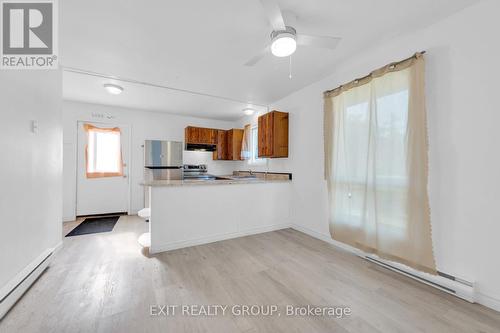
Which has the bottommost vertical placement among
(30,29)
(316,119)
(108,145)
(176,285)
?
(176,285)

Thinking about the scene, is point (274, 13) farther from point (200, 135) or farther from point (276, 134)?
point (200, 135)

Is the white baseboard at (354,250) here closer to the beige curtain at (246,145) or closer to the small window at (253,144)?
the small window at (253,144)

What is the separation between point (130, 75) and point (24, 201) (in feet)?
6.67

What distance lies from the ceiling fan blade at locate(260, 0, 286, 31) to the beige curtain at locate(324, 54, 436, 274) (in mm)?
1344

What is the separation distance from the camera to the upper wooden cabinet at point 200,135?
486 cm

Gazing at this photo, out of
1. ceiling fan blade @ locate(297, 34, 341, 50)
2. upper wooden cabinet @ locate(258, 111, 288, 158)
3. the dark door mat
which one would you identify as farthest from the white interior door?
ceiling fan blade @ locate(297, 34, 341, 50)

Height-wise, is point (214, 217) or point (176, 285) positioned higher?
point (214, 217)

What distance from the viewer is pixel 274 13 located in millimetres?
1395

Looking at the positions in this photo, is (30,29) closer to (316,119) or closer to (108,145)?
(108,145)

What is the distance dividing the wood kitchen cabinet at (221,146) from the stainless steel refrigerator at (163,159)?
0.99m

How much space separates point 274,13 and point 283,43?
0.86ft

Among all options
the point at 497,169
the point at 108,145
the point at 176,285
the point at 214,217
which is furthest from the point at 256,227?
the point at 108,145

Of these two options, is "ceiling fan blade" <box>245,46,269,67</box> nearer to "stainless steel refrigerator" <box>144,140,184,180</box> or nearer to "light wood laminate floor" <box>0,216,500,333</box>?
"light wood laminate floor" <box>0,216,500,333</box>

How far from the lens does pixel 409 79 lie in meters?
1.86
